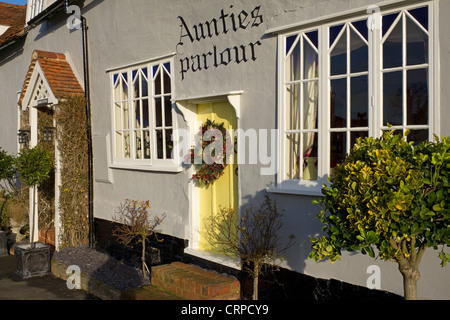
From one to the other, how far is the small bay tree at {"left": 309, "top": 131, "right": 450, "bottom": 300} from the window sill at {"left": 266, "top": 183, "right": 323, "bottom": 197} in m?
1.61

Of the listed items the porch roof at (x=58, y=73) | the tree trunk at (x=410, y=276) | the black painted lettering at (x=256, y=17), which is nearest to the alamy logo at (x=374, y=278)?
the tree trunk at (x=410, y=276)

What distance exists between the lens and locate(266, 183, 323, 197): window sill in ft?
17.0

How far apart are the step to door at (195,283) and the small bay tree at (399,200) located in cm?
270

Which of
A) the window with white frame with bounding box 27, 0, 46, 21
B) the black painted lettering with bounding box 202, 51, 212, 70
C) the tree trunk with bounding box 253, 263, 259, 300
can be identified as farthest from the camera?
the window with white frame with bounding box 27, 0, 46, 21

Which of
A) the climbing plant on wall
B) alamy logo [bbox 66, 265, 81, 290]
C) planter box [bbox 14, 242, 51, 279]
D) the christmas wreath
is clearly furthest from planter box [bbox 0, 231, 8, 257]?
the christmas wreath

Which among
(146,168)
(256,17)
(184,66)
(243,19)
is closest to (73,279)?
(146,168)

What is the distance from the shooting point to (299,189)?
17.8ft

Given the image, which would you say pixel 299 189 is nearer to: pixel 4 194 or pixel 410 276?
pixel 410 276

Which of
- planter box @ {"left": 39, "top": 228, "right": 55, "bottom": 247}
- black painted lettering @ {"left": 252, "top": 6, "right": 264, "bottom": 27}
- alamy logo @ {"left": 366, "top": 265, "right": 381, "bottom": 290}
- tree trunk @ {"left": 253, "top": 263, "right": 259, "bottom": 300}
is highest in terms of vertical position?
black painted lettering @ {"left": 252, "top": 6, "right": 264, "bottom": 27}

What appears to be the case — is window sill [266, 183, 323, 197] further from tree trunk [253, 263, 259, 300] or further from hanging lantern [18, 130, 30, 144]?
hanging lantern [18, 130, 30, 144]

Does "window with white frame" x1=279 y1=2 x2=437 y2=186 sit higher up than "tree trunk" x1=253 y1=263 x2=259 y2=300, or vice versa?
"window with white frame" x1=279 y1=2 x2=437 y2=186

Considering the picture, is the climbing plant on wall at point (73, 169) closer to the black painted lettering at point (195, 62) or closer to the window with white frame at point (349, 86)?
the black painted lettering at point (195, 62)
